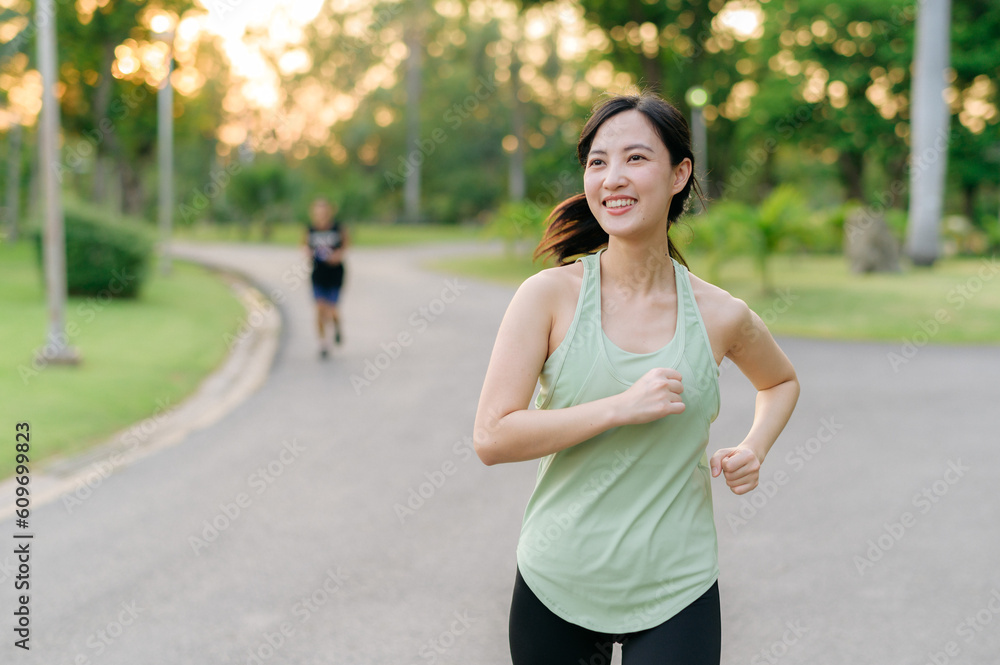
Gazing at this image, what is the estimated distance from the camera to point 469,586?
15.3ft

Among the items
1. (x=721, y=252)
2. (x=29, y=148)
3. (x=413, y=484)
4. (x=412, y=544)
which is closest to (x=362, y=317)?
(x=721, y=252)

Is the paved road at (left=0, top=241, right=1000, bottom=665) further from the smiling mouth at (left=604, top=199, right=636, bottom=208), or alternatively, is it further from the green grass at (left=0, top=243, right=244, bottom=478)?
the smiling mouth at (left=604, top=199, right=636, bottom=208)

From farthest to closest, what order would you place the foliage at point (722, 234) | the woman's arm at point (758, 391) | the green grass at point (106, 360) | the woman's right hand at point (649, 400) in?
the foliage at point (722, 234)
the green grass at point (106, 360)
the woman's arm at point (758, 391)
the woman's right hand at point (649, 400)

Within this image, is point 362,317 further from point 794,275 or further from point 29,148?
point 29,148

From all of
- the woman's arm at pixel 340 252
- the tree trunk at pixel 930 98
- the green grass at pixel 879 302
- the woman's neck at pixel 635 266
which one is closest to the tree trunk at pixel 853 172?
the green grass at pixel 879 302

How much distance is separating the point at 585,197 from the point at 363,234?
44.1 meters

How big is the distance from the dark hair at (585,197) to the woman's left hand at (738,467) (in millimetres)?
509

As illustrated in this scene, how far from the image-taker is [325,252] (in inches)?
479

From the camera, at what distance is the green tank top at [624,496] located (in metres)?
2.00

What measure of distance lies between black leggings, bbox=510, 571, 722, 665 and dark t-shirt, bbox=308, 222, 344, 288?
10.4m

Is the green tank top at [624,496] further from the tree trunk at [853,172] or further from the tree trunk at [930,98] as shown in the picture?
the tree trunk at [853,172]

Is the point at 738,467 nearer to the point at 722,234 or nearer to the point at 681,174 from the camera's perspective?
the point at 681,174

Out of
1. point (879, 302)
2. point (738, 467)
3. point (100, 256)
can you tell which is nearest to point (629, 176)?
point (738, 467)

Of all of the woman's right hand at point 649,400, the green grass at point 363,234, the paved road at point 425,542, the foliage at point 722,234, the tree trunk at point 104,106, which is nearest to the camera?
the woman's right hand at point 649,400
